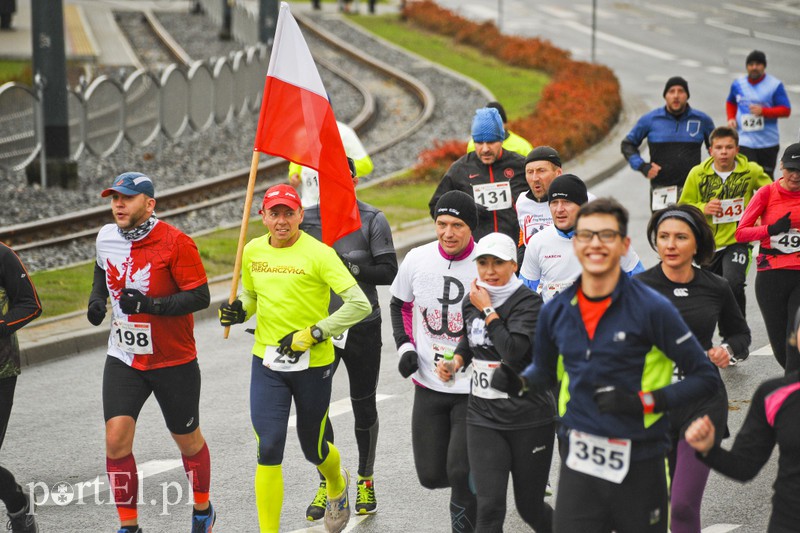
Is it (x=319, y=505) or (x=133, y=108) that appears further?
(x=133, y=108)

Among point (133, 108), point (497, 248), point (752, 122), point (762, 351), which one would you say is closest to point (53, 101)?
point (133, 108)

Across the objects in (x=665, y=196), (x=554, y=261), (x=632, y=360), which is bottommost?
(x=665, y=196)

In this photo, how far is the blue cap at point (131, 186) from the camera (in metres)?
6.75

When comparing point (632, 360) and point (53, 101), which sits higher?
point (632, 360)

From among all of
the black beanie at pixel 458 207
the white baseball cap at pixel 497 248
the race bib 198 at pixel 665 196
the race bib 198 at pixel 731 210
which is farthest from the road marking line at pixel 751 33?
the white baseball cap at pixel 497 248

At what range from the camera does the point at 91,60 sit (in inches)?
1203

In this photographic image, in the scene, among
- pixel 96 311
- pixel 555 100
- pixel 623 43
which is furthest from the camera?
pixel 623 43

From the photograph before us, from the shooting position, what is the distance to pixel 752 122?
1335cm

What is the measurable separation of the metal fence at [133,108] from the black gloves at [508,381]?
47.0ft

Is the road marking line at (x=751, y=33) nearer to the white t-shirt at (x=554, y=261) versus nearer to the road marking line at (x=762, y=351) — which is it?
the road marking line at (x=762, y=351)

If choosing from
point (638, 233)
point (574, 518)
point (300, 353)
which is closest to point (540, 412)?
point (574, 518)

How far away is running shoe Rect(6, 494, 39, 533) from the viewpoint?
6801mm

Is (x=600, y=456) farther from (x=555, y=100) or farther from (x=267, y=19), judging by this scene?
(x=267, y=19)

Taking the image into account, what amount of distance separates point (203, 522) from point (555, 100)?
18870 mm
